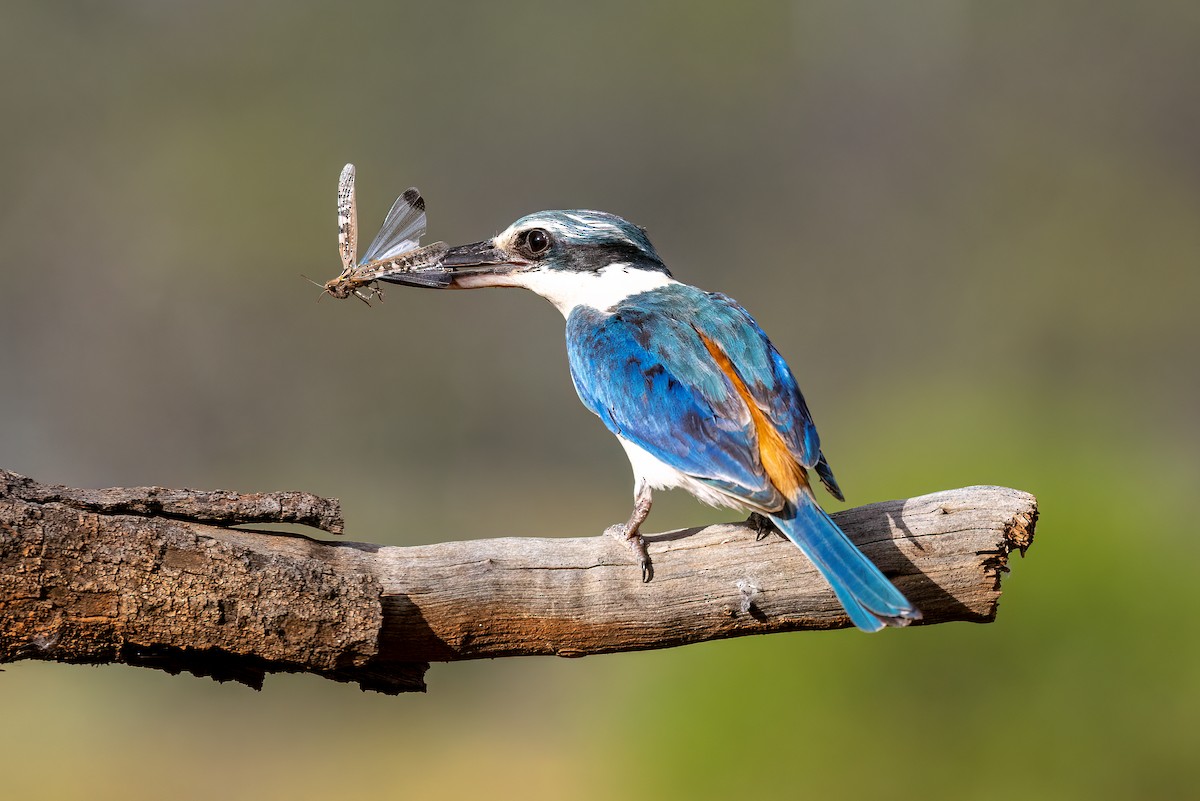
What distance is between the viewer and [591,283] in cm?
301

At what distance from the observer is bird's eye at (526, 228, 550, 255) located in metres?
3.02

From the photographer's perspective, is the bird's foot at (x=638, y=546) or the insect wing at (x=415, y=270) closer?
the bird's foot at (x=638, y=546)

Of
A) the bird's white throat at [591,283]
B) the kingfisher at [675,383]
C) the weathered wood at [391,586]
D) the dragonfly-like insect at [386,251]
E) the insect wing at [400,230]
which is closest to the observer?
the weathered wood at [391,586]

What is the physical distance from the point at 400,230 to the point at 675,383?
1.05 meters

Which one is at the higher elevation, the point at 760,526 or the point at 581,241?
the point at 581,241

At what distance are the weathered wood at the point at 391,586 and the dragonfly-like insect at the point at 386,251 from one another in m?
0.91

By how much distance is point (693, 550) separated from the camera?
2.51m

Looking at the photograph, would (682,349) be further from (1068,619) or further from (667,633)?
(1068,619)

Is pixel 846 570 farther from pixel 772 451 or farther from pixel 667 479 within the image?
pixel 667 479

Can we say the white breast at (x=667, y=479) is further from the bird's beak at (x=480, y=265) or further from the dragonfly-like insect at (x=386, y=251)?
the dragonfly-like insect at (x=386, y=251)

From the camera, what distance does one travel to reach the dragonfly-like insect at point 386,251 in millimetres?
3082

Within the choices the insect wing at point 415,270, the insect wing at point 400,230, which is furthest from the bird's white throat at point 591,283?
the insect wing at point 400,230

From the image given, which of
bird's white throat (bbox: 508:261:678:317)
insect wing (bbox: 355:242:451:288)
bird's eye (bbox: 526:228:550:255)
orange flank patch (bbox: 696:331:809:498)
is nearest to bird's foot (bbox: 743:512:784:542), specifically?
orange flank patch (bbox: 696:331:809:498)

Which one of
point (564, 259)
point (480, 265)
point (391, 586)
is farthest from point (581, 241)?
point (391, 586)
